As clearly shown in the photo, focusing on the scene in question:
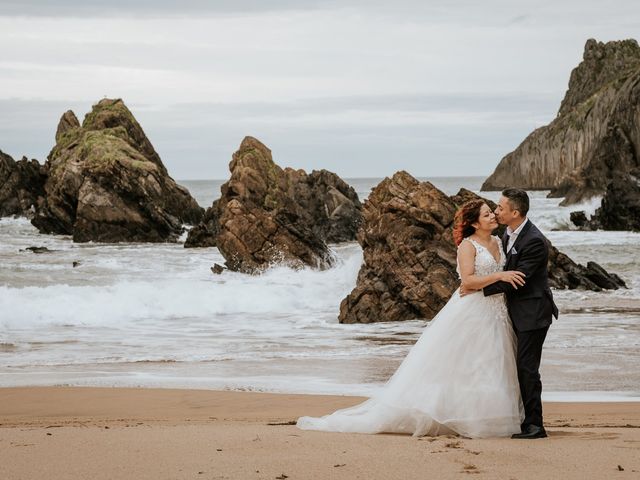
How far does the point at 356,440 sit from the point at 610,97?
82958 mm

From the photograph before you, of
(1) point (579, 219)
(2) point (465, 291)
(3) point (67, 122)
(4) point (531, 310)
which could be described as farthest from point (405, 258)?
(3) point (67, 122)

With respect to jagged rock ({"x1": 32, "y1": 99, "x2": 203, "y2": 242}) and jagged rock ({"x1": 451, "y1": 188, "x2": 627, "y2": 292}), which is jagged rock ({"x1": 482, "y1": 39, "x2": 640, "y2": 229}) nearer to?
jagged rock ({"x1": 32, "y1": 99, "x2": 203, "y2": 242})

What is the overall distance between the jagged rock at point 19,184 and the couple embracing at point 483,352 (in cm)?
5431

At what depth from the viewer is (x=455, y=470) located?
5707 millimetres

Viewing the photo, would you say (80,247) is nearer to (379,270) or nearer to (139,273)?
(139,273)

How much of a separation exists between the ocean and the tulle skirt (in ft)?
10.5

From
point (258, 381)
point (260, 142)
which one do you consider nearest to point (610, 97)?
point (260, 142)

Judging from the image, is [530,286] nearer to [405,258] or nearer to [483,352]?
[483,352]

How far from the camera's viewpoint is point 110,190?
44.9m

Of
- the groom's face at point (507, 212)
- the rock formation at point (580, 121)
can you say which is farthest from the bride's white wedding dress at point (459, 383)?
the rock formation at point (580, 121)

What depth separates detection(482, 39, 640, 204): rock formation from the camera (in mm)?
79812

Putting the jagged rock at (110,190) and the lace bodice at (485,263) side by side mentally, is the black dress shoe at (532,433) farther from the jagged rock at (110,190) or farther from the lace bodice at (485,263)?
the jagged rock at (110,190)

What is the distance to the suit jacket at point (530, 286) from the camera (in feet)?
22.8

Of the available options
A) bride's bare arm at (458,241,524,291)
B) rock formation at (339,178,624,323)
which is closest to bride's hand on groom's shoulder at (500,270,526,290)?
bride's bare arm at (458,241,524,291)
